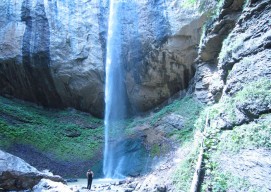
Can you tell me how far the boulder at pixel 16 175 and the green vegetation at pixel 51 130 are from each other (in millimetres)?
6000

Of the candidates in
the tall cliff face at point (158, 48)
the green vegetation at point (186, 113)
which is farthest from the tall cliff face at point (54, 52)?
the green vegetation at point (186, 113)

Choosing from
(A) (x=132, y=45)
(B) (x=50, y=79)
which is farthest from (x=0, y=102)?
(A) (x=132, y=45)

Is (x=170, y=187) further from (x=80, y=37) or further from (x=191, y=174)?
(x=80, y=37)

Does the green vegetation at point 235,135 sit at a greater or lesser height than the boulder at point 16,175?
greater

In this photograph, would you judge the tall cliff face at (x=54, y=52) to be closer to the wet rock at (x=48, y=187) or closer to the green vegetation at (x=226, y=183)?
the wet rock at (x=48, y=187)

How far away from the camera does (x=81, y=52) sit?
797 inches

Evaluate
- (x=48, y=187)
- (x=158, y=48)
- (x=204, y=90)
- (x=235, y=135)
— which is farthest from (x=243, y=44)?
(x=158, y=48)

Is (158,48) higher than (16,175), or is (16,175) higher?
(158,48)

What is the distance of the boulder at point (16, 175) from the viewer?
8.99 metres

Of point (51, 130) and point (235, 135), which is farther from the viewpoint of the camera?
point (51, 130)

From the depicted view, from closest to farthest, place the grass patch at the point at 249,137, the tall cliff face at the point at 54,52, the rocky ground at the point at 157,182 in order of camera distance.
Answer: the grass patch at the point at 249,137 < the rocky ground at the point at 157,182 < the tall cliff face at the point at 54,52

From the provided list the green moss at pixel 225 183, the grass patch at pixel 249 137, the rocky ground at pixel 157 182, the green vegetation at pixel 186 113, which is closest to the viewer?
the green moss at pixel 225 183

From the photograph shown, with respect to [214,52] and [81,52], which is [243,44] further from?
[81,52]

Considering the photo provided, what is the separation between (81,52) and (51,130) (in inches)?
248
